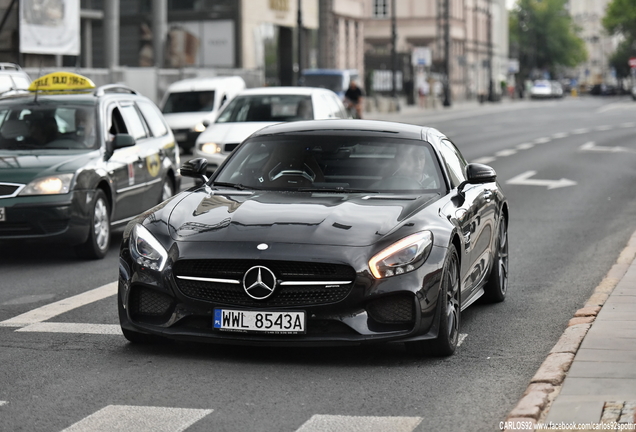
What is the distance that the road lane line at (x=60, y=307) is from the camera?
338 inches

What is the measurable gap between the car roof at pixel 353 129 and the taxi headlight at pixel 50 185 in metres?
3.38

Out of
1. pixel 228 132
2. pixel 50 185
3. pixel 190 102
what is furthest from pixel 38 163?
pixel 190 102

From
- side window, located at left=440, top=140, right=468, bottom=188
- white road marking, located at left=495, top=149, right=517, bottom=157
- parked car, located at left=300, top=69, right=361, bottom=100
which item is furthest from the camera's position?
parked car, located at left=300, top=69, right=361, bottom=100

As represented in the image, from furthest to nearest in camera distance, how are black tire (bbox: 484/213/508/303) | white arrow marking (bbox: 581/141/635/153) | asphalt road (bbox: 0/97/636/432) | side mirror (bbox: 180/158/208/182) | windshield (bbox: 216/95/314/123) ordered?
white arrow marking (bbox: 581/141/635/153) → windshield (bbox: 216/95/314/123) → black tire (bbox: 484/213/508/303) → side mirror (bbox: 180/158/208/182) → asphalt road (bbox: 0/97/636/432)

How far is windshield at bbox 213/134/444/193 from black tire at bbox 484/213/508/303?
50.3 inches

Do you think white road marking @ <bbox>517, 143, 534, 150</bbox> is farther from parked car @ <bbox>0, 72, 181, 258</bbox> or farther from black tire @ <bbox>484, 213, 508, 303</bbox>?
black tire @ <bbox>484, 213, 508, 303</bbox>

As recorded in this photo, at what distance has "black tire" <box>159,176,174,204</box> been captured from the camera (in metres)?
14.3

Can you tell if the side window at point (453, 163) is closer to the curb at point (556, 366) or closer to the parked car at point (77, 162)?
the curb at point (556, 366)

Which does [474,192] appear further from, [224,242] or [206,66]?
[206,66]

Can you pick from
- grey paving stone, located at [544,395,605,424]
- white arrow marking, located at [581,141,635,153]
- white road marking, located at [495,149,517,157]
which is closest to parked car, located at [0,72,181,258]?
grey paving stone, located at [544,395,605,424]

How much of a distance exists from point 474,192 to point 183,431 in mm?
3728

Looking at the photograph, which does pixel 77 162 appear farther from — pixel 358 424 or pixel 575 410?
pixel 575 410

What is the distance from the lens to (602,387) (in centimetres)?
609

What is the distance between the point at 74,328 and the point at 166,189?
630cm
